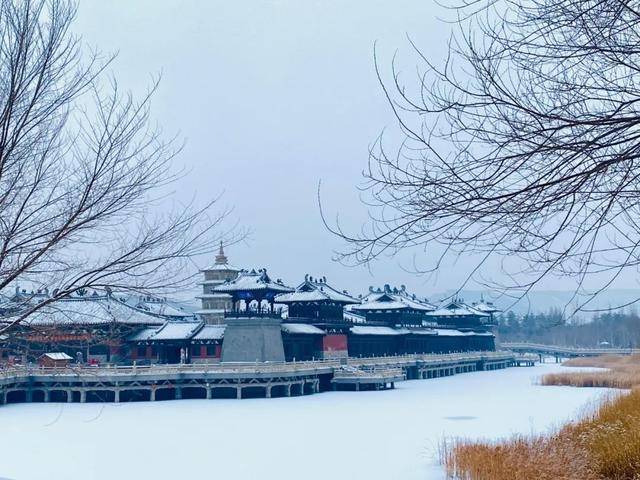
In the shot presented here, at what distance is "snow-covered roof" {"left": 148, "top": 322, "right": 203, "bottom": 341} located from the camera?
37.5 metres

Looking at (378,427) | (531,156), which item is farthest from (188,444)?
(531,156)

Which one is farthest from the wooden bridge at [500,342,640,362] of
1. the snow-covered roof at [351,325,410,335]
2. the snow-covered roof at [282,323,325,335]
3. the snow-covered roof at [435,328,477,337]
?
the snow-covered roof at [282,323,325,335]

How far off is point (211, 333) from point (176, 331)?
1.84 metres

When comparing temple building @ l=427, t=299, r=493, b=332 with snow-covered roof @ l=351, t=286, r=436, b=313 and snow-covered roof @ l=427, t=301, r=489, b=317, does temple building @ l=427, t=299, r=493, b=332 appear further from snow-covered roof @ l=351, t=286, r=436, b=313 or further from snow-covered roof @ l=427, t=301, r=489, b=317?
snow-covered roof @ l=351, t=286, r=436, b=313

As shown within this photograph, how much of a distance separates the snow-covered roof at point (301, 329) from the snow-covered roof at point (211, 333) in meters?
3.32

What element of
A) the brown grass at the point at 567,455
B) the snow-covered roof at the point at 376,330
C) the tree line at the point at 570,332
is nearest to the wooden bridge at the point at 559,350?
the tree line at the point at 570,332

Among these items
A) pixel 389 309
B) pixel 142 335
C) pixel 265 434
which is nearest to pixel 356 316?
pixel 389 309

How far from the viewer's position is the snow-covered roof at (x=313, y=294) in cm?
4109

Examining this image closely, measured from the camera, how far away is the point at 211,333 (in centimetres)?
3862

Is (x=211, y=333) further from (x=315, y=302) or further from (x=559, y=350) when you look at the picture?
(x=559, y=350)

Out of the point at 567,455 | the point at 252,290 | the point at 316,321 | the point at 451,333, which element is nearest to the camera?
the point at 567,455

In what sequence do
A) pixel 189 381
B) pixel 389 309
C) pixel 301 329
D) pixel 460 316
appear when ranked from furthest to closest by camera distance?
pixel 460 316 → pixel 389 309 → pixel 301 329 → pixel 189 381

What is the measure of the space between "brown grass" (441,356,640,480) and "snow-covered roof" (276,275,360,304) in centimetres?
2600

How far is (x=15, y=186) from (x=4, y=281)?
0.95 metres
